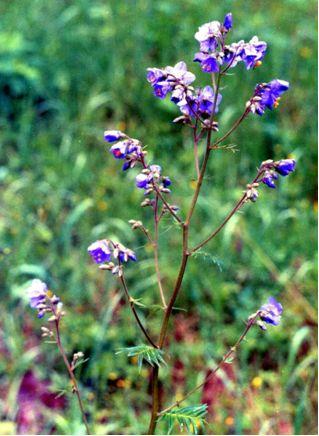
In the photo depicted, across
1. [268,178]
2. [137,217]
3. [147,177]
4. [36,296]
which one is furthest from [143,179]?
[137,217]

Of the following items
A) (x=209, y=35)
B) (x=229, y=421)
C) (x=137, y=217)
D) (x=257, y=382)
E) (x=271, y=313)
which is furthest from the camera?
(x=137, y=217)

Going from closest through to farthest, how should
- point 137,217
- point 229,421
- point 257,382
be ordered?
point 229,421 → point 257,382 → point 137,217

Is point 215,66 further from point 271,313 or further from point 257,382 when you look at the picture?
point 257,382

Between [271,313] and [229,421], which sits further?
[229,421]

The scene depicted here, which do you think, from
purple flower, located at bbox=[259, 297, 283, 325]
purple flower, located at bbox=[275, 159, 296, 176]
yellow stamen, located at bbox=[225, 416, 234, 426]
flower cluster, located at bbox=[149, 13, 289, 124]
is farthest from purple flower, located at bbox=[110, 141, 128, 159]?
yellow stamen, located at bbox=[225, 416, 234, 426]

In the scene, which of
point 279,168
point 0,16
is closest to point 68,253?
point 279,168

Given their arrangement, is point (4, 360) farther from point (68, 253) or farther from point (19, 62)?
point (19, 62)

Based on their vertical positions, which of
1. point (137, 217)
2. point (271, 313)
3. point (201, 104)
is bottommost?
point (137, 217)
